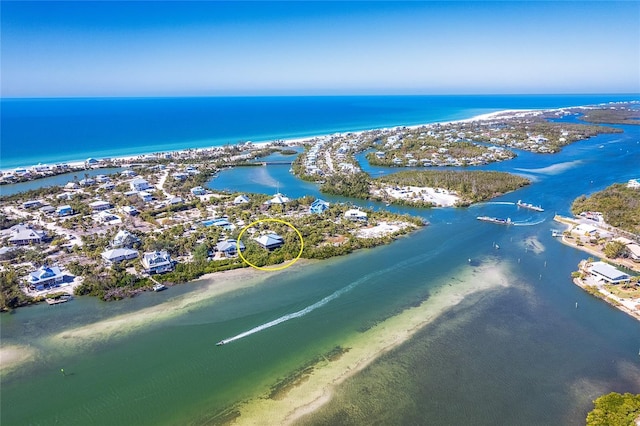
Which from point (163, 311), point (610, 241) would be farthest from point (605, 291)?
point (163, 311)

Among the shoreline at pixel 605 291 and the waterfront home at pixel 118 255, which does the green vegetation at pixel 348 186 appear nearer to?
the shoreline at pixel 605 291

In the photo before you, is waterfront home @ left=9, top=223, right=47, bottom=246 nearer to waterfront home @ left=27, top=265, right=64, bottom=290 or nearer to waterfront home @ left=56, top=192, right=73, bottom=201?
waterfront home @ left=27, top=265, right=64, bottom=290

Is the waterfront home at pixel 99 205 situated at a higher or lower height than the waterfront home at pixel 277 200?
lower

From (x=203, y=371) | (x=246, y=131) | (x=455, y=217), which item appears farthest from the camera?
(x=246, y=131)

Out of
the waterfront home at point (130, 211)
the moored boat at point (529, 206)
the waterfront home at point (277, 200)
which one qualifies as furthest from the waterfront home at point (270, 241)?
the moored boat at point (529, 206)

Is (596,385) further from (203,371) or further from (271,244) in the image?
(271,244)

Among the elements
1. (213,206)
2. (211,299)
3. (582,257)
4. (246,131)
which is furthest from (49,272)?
(246,131)

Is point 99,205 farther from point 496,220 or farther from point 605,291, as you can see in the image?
point 605,291

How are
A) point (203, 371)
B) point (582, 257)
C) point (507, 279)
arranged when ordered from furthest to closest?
point (582, 257) < point (507, 279) < point (203, 371)
